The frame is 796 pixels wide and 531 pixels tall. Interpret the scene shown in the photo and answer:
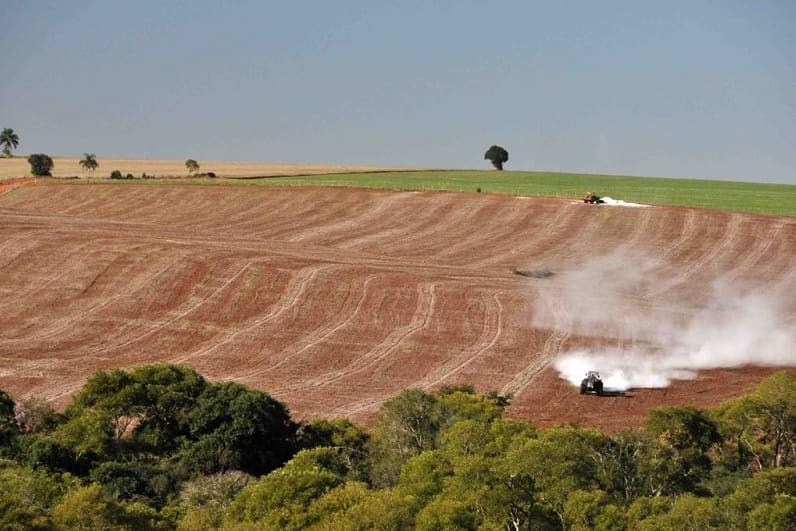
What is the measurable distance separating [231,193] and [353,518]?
125 metres

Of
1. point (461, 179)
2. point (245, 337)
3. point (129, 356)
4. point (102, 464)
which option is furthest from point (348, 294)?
point (461, 179)

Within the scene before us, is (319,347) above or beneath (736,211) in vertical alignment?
beneath

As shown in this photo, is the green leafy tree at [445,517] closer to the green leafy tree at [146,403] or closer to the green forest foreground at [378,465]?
the green forest foreground at [378,465]

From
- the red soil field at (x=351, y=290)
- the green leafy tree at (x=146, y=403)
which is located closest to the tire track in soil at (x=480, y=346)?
the red soil field at (x=351, y=290)

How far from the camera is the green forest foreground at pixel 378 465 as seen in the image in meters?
37.9

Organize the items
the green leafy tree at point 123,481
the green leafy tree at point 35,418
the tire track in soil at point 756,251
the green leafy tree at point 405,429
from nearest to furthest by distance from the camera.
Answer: the green leafy tree at point 123,481 → the green leafy tree at point 405,429 → the green leafy tree at point 35,418 → the tire track in soil at point 756,251

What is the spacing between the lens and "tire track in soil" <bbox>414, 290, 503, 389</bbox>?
74375mm

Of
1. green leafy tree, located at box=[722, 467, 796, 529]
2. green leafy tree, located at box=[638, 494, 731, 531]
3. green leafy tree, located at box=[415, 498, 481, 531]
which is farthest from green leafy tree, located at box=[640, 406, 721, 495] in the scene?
green leafy tree, located at box=[415, 498, 481, 531]

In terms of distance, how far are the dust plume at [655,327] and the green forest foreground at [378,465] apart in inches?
649

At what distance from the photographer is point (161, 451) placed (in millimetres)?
55219

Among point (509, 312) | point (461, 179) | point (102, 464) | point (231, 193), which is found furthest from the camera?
point (461, 179)

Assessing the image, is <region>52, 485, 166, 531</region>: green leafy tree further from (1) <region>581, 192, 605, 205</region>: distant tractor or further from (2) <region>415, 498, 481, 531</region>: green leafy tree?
(1) <region>581, 192, 605, 205</region>: distant tractor

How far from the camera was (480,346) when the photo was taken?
81.9m

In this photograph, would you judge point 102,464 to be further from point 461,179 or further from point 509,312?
point 461,179
